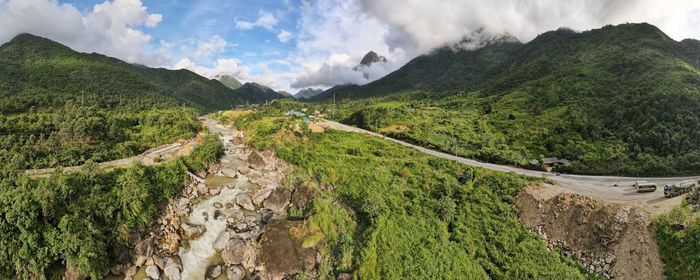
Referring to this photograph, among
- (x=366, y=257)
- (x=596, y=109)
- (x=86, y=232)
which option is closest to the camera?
(x=86, y=232)

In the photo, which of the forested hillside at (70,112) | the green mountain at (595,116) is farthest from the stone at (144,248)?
the green mountain at (595,116)

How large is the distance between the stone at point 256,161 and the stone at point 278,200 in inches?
697

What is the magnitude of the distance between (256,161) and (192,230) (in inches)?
1082

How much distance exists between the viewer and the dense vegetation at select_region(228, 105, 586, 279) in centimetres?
4169

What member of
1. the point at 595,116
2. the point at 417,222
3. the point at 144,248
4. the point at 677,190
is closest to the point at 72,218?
the point at 144,248

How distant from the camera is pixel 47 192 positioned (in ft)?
129

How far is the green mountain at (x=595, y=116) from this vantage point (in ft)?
228

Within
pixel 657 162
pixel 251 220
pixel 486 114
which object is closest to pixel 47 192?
pixel 251 220

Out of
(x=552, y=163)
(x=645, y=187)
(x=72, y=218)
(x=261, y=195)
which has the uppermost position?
(x=645, y=187)

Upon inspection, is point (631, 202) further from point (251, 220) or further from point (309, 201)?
point (251, 220)

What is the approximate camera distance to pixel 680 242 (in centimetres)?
3416

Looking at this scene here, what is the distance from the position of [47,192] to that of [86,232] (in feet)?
23.7

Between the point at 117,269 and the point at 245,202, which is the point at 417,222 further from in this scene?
the point at 117,269

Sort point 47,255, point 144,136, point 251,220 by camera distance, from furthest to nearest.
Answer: point 144,136
point 251,220
point 47,255
